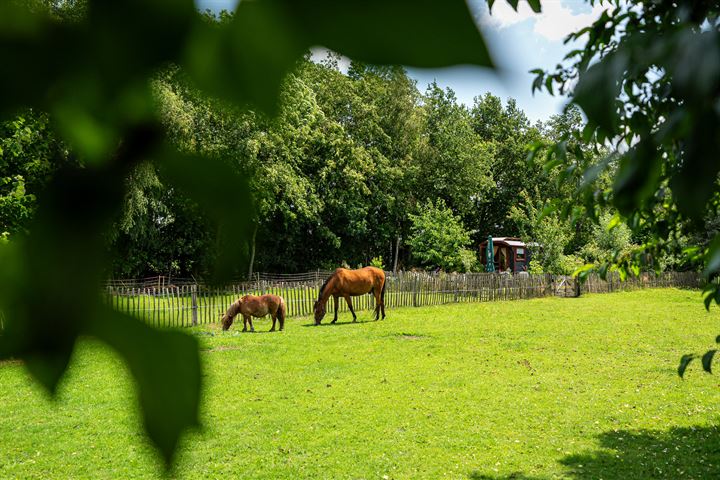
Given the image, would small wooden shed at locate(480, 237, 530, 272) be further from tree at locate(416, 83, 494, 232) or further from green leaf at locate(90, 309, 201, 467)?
green leaf at locate(90, 309, 201, 467)

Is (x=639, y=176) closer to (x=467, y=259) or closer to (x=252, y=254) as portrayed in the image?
(x=252, y=254)

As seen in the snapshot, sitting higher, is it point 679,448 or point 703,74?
point 703,74

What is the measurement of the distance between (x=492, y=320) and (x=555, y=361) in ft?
17.4

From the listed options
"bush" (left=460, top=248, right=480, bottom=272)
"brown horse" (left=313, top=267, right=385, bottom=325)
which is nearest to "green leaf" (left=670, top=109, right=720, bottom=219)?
"brown horse" (left=313, top=267, right=385, bottom=325)

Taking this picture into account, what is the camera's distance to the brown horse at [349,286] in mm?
14188

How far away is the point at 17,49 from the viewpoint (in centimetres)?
29

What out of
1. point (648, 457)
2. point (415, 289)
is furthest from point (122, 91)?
point (415, 289)

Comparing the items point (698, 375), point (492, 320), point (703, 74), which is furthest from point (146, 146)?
point (492, 320)

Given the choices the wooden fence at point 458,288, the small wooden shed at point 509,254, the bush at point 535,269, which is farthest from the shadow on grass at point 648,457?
the small wooden shed at point 509,254

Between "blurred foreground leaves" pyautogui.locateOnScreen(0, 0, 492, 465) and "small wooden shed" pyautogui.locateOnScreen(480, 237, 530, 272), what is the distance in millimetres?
28630

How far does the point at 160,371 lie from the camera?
0.32m

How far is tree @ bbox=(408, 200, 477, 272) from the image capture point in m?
26.0

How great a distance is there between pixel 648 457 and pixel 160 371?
6104 mm

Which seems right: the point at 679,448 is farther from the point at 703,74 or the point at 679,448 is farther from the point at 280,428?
the point at 703,74
